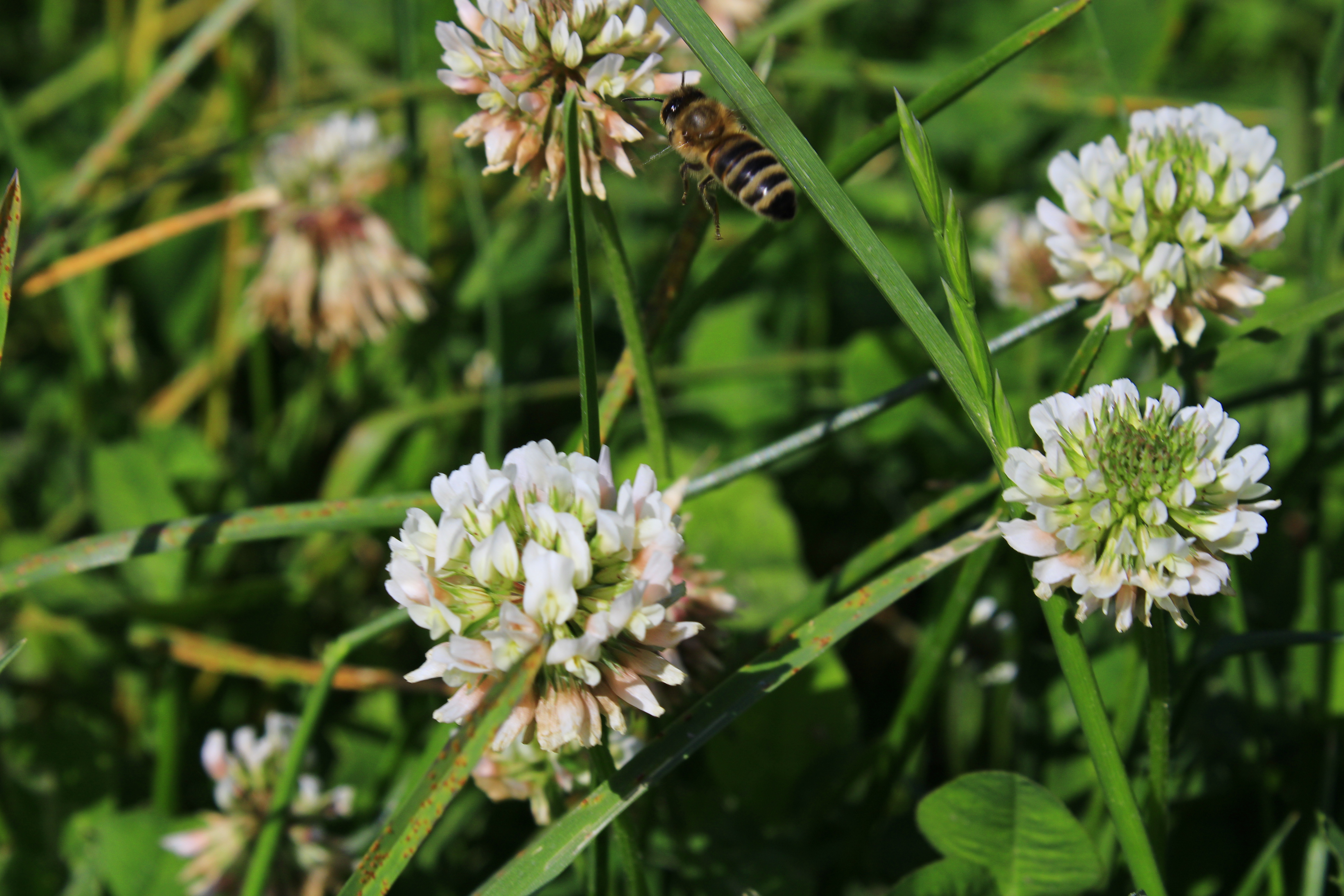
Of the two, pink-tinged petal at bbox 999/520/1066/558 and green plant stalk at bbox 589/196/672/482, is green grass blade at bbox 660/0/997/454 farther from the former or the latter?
green plant stalk at bbox 589/196/672/482

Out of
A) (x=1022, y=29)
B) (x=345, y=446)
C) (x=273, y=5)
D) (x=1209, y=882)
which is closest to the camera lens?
(x=1022, y=29)

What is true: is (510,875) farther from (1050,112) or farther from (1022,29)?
(1050,112)

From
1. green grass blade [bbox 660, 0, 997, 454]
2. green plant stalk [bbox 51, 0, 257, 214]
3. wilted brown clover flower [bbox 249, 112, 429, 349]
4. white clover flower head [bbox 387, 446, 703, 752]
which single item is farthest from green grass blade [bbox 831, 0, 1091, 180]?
green plant stalk [bbox 51, 0, 257, 214]

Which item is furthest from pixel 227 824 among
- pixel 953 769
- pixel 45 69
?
pixel 45 69

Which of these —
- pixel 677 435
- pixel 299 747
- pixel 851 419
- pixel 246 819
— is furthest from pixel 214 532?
pixel 677 435

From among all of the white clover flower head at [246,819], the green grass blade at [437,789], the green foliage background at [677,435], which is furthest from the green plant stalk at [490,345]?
the green grass blade at [437,789]

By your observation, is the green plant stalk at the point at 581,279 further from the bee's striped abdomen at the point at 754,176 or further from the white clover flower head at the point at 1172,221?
the white clover flower head at the point at 1172,221
